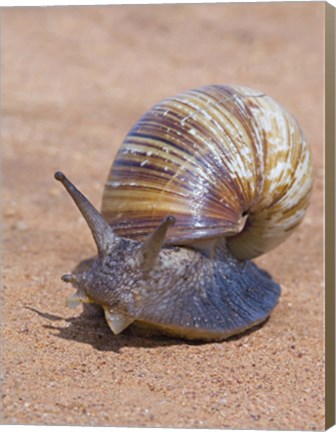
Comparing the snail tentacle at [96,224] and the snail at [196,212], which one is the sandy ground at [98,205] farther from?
the snail tentacle at [96,224]

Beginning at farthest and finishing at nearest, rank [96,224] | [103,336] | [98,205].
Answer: [98,205] < [103,336] < [96,224]

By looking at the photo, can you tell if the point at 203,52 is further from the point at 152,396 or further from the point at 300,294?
the point at 152,396

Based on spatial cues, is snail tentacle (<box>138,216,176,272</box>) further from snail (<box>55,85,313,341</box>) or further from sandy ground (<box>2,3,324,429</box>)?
sandy ground (<box>2,3,324,429</box>)

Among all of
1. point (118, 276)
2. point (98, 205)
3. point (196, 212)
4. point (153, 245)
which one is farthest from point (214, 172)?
point (98, 205)

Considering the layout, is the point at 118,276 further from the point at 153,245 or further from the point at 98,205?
the point at 98,205

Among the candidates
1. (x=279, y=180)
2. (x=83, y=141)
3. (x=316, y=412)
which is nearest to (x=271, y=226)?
(x=279, y=180)

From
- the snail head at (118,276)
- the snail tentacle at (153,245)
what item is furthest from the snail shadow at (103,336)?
the snail tentacle at (153,245)
